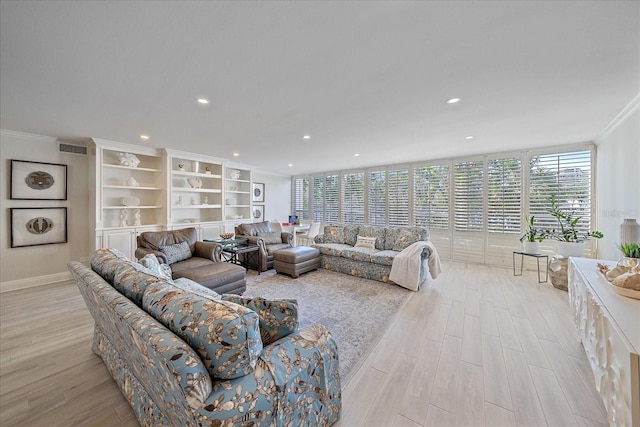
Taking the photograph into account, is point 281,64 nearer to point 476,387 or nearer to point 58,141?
point 476,387

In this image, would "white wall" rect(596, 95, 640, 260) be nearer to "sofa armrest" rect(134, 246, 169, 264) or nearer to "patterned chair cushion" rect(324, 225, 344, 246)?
"patterned chair cushion" rect(324, 225, 344, 246)

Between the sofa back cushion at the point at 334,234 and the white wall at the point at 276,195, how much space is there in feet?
9.81

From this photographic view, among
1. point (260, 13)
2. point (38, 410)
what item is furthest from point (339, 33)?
point (38, 410)

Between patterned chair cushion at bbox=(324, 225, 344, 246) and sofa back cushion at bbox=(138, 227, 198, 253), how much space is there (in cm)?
262

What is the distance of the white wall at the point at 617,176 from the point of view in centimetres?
258

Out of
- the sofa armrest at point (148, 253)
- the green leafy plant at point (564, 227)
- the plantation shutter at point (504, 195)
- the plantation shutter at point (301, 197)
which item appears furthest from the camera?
the plantation shutter at point (301, 197)

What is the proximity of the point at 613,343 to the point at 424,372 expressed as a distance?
1.10 meters

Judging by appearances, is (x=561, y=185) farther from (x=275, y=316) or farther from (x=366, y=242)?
(x=275, y=316)

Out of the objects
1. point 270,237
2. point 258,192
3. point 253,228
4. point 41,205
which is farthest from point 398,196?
point 41,205

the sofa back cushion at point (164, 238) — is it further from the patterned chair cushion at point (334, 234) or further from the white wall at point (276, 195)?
the white wall at point (276, 195)

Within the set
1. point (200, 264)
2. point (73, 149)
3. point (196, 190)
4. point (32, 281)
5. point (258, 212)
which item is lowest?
point (32, 281)

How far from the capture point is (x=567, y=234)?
3.84 metres

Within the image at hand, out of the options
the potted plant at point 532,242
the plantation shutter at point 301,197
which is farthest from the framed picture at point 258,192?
the potted plant at point 532,242

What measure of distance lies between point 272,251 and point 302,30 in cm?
381
